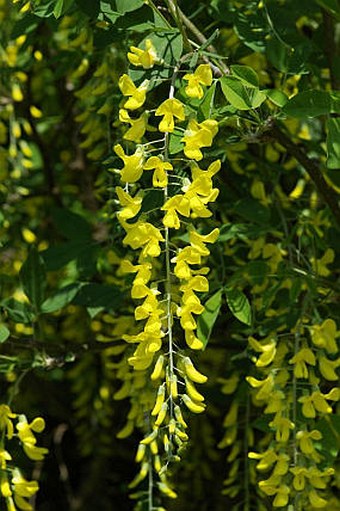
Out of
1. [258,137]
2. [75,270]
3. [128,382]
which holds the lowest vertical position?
[128,382]

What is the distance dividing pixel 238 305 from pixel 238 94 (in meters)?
0.38

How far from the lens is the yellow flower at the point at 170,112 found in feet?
4.15

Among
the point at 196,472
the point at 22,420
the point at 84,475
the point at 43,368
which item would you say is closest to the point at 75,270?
the point at 43,368

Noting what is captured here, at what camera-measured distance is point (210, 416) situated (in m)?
2.66

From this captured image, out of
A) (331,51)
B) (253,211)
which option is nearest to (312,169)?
(253,211)

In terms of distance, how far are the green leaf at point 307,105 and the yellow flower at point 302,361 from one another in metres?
0.40

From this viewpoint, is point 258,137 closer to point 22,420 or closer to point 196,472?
point 22,420

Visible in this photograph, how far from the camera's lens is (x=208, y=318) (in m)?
1.56

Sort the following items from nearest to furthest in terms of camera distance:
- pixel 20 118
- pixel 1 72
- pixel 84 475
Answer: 1. pixel 1 72
2. pixel 20 118
3. pixel 84 475

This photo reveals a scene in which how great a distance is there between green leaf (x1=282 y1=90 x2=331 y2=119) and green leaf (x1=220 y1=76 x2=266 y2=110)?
0.05m

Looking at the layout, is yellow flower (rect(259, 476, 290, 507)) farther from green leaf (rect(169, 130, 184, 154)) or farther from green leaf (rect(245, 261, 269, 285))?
green leaf (rect(169, 130, 184, 154))

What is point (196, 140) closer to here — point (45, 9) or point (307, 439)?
point (45, 9)

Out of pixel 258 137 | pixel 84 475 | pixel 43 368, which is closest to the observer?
pixel 258 137

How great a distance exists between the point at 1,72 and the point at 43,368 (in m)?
0.67
